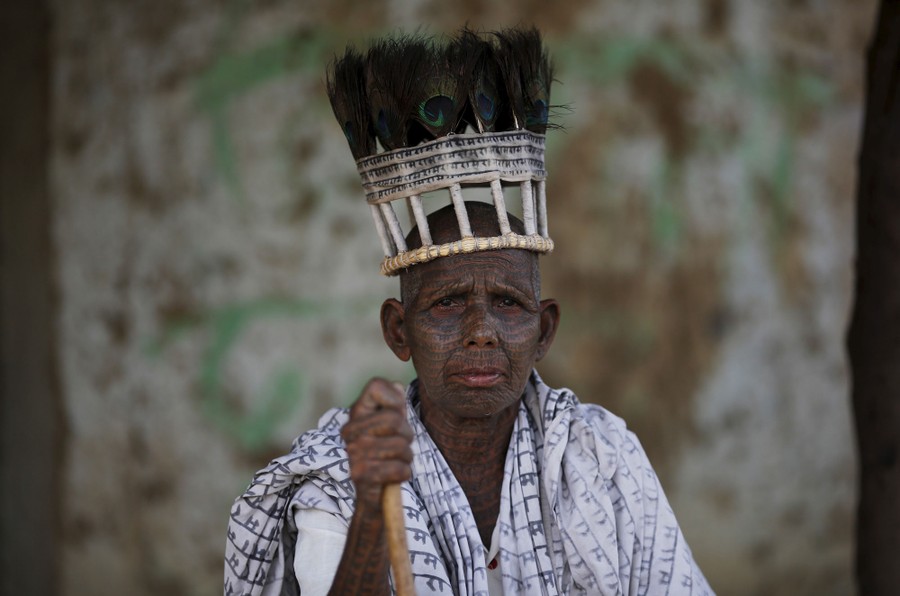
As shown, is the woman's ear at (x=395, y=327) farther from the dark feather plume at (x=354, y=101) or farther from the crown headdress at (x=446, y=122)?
the dark feather plume at (x=354, y=101)

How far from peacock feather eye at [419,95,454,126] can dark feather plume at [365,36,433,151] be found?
0.11ft

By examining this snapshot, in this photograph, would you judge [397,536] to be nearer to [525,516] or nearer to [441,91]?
[525,516]

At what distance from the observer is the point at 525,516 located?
2840mm

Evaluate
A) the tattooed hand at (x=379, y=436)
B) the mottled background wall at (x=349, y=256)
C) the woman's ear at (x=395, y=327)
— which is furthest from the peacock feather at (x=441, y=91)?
the mottled background wall at (x=349, y=256)

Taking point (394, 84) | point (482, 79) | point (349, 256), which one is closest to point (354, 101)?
point (394, 84)

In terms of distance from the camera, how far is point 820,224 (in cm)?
491

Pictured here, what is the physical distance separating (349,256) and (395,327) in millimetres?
1802

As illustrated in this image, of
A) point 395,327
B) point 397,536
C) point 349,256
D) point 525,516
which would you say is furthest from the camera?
point 349,256

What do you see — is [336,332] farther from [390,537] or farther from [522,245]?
[390,537]

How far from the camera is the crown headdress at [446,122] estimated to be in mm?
2750

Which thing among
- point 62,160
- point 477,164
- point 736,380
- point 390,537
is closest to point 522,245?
point 477,164

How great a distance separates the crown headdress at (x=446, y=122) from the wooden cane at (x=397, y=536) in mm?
748

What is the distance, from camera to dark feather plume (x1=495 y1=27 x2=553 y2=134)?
9.25 feet

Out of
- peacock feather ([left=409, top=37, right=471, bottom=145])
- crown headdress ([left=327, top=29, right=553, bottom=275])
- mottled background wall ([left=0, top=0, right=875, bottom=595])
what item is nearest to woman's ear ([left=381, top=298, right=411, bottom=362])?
crown headdress ([left=327, top=29, right=553, bottom=275])
